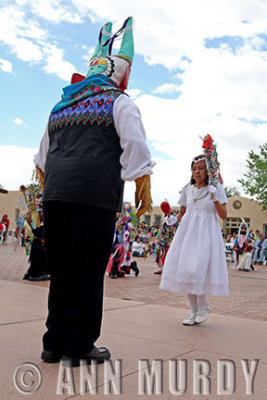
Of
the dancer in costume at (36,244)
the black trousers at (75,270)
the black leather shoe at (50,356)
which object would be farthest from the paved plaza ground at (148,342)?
the dancer in costume at (36,244)

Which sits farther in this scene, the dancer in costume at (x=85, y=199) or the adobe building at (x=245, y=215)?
the adobe building at (x=245, y=215)

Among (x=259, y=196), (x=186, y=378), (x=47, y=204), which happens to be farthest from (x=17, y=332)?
(x=259, y=196)

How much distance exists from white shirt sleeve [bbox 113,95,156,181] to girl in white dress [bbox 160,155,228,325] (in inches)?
74.2

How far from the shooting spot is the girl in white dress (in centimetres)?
443

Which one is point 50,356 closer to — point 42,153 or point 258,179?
point 42,153

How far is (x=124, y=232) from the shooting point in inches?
450

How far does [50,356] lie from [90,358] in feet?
0.82

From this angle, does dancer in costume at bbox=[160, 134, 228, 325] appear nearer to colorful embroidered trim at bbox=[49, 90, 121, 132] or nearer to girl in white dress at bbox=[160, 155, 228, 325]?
girl in white dress at bbox=[160, 155, 228, 325]

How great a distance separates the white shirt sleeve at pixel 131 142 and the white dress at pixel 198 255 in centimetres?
188

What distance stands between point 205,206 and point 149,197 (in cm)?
190

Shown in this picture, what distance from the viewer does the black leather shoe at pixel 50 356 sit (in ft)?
9.06

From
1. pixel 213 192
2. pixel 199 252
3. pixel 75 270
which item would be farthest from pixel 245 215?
pixel 75 270

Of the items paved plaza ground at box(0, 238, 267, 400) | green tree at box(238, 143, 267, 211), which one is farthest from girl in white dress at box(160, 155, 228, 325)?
green tree at box(238, 143, 267, 211)

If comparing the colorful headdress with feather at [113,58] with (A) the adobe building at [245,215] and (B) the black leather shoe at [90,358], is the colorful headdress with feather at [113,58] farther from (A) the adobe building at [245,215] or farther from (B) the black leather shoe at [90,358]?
(A) the adobe building at [245,215]
